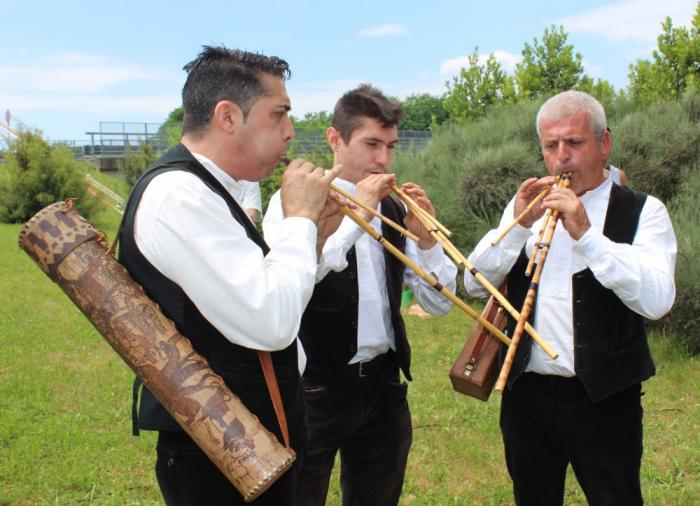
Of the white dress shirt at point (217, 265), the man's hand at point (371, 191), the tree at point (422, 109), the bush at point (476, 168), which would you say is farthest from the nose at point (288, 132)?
the tree at point (422, 109)

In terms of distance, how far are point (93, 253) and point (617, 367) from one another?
6.60 ft

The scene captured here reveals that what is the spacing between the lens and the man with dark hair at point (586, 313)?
2637 mm

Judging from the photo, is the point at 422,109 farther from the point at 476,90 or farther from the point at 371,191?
the point at 371,191

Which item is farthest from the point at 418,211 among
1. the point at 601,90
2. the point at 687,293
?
the point at 601,90

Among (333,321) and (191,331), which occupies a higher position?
(191,331)

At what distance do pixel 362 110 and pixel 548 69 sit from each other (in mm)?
11077

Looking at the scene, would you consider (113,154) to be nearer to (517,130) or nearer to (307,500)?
(517,130)

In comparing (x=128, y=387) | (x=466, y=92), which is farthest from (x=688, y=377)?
(x=466, y=92)

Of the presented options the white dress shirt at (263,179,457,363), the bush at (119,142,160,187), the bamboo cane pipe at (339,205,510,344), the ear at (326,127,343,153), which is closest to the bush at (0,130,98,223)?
the bush at (119,142,160,187)

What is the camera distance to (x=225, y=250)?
185 centimetres

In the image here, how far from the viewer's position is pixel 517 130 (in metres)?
10.3

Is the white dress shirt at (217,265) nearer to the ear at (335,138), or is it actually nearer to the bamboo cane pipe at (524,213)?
the bamboo cane pipe at (524,213)

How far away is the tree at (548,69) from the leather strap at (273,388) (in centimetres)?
1195

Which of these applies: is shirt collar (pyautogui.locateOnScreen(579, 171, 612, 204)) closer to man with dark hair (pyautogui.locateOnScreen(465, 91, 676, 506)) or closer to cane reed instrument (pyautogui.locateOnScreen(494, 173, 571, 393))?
man with dark hair (pyautogui.locateOnScreen(465, 91, 676, 506))
